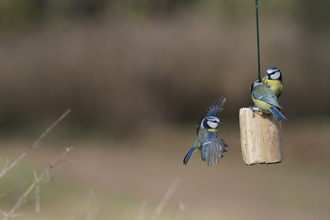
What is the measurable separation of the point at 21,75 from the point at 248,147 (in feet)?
24.8

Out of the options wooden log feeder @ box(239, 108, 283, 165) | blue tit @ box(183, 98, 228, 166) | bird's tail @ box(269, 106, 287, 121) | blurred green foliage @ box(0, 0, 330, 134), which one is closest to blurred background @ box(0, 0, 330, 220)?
blurred green foliage @ box(0, 0, 330, 134)

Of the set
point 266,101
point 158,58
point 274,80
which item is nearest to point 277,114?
point 266,101

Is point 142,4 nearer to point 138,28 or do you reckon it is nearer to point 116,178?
point 138,28

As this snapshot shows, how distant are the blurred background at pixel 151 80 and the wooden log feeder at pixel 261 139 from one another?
16.3 feet

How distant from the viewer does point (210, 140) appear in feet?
7.70

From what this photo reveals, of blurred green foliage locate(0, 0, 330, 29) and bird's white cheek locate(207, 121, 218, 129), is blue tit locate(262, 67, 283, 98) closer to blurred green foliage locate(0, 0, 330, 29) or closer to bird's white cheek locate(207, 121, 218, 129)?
bird's white cheek locate(207, 121, 218, 129)

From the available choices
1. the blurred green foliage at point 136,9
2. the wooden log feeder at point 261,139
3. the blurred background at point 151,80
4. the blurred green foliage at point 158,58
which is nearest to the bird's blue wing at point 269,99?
the wooden log feeder at point 261,139

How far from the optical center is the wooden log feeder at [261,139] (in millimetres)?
2201

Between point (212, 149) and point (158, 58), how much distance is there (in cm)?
624

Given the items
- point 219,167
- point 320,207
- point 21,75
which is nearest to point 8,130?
point 21,75

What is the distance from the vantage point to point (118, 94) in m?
8.79

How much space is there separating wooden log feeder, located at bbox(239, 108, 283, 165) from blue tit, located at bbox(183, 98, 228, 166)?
0.41 ft

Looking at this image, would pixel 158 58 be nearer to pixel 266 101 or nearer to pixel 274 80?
pixel 274 80

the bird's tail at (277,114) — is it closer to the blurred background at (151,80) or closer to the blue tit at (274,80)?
the blue tit at (274,80)
